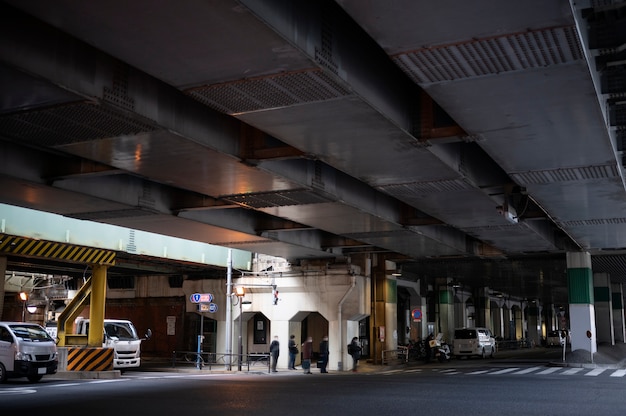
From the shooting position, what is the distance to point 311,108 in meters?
12.2

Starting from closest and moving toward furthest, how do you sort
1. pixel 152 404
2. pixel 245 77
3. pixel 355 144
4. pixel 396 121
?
1. pixel 245 77
2. pixel 396 121
3. pixel 355 144
4. pixel 152 404

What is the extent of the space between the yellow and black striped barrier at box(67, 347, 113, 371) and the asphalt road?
7.82 feet

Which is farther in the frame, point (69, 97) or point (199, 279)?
point (199, 279)

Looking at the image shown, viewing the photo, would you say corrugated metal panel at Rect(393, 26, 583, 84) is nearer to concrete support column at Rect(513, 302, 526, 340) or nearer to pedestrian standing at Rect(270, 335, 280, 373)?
pedestrian standing at Rect(270, 335, 280, 373)

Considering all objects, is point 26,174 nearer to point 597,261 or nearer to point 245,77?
point 245,77

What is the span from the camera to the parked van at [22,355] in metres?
22.2

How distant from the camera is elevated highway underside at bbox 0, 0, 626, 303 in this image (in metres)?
9.05

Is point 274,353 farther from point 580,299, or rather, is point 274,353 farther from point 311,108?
point 311,108

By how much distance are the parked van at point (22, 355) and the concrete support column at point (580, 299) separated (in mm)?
23806

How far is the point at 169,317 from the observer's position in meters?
38.2

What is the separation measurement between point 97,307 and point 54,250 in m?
3.65

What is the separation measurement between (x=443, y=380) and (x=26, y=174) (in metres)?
15.1

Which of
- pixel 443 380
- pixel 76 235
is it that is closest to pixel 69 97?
pixel 76 235

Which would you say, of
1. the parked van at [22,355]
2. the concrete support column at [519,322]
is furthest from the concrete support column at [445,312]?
the parked van at [22,355]
